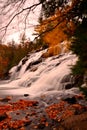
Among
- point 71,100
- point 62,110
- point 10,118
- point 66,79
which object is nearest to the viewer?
point 10,118

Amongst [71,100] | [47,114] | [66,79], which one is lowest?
[47,114]

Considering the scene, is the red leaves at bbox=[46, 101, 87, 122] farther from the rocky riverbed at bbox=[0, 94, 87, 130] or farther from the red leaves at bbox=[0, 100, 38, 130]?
the red leaves at bbox=[0, 100, 38, 130]

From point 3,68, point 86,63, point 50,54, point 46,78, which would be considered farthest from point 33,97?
point 3,68

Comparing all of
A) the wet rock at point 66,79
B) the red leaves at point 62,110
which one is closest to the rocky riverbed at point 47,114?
the red leaves at point 62,110

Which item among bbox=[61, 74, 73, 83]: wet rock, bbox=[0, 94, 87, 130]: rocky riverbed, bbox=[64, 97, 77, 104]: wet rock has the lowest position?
bbox=[0, 94, 87, 130]: rocky riverbed

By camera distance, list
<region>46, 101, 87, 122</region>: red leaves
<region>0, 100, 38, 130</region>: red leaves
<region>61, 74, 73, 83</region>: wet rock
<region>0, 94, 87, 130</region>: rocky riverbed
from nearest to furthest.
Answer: <region>0, 94, 87, 130</region>: rocky riverbed → <region>0, 100, 38, 130</region>: red leaves → <region>46, 101, 87, 122</region>: red leaves → <region>61, 74, 73, 83</region>: wet rock

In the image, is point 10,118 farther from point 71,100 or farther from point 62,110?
point 71,100

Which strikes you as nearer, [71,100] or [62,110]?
[62,110]

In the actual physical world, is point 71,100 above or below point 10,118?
above

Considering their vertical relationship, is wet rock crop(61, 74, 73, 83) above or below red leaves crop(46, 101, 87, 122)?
above

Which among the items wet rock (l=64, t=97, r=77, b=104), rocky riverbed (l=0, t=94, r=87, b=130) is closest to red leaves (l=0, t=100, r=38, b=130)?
rocky riverbed (l=0, t=94, r=87, b=130)

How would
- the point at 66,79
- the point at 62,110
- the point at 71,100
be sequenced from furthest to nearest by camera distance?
1. the point at 66,79
2. the point at 71,100
3. the point at 62,110

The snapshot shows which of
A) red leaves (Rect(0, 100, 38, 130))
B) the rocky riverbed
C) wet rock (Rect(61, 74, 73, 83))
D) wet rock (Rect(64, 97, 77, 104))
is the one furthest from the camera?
wet rock (Rect(61, 74, 73, 83))

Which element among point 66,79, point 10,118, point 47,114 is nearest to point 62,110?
point 47,114
